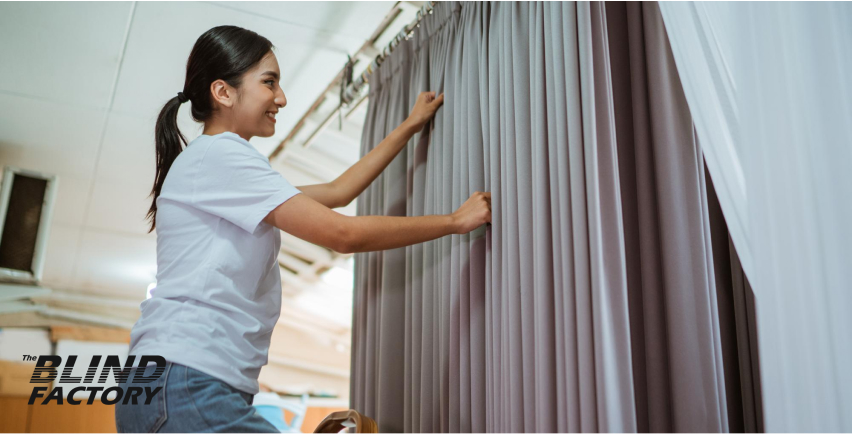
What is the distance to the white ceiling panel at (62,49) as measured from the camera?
7.69ft

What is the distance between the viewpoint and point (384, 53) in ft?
7.53

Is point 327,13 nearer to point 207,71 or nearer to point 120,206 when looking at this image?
point 207,71

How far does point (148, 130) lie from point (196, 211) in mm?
2244

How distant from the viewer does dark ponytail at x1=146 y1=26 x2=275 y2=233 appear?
138 cm

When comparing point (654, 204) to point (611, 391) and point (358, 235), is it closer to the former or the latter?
point (611, 391)

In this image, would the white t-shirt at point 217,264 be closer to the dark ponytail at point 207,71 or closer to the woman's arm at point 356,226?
the woman's arm at point 356,226

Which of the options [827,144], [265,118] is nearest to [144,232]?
[265,118]

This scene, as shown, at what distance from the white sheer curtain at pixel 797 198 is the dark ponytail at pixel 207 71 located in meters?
0.95

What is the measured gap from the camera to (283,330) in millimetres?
8992

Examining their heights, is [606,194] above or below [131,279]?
below

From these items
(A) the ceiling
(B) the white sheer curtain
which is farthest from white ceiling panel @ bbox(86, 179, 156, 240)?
A: (B) the white sheer curtain

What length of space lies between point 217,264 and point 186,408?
0.82ft

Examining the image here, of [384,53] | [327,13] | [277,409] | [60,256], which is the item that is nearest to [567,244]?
[384,53]

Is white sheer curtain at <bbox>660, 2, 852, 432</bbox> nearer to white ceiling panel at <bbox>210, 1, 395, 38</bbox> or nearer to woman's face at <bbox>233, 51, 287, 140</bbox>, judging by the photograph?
woman's face at <bbox>233, 51, 287, 140</bbox>
